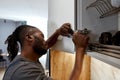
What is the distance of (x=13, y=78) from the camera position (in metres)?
1.07

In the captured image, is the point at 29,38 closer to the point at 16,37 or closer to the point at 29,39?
the point at 29,39

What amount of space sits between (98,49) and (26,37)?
2.13ft

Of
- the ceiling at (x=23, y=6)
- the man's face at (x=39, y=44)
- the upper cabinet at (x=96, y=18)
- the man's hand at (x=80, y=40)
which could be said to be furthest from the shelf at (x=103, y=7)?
the ceiling at (x=23, y=6)

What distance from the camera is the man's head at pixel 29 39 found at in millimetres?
1163

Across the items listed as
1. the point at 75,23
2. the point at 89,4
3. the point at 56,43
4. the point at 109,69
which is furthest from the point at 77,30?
the point at 56,43

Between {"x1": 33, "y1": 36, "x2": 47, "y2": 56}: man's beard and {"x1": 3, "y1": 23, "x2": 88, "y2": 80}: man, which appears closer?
{"x1": 3, "y1": 23, "x2": 88, "y2": 80}: man

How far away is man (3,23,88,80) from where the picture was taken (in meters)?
0.94

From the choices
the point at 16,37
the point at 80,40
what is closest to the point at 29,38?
the point at 16,37

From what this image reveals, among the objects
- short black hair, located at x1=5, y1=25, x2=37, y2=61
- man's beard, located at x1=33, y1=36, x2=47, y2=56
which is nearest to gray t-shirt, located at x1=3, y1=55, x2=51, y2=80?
man's beard, located at x1=33, y1=36, x2=47, y2=56

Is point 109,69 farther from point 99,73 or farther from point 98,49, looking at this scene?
point 98,49

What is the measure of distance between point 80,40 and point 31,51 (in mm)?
505

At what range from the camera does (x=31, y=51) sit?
1208 mm

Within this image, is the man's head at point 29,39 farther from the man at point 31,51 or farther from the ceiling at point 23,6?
the ceiling at point 23,6

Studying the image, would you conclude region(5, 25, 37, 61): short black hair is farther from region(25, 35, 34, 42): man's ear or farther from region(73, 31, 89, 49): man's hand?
region(73, 31, 89, 49): man's hand
